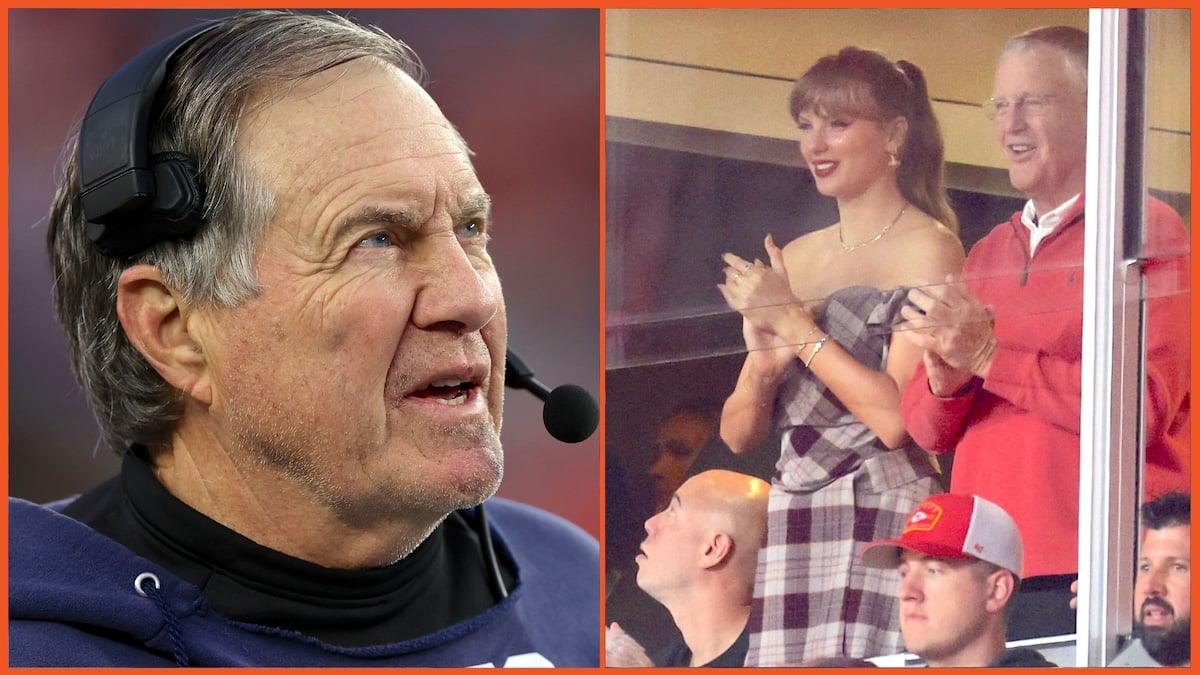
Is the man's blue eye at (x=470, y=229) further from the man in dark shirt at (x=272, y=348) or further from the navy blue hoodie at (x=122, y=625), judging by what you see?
the navy blue hoodie at (x=122, y=625)

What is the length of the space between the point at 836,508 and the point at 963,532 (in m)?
0.16

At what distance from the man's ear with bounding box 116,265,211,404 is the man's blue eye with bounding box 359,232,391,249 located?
9.8 inches

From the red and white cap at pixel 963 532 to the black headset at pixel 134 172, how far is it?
3.17 ft

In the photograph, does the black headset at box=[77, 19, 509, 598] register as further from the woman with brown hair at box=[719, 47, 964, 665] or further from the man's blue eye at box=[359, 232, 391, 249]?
the woman with brown hair at box=[719, 47, 964, 665]

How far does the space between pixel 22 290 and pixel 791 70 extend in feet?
5.00

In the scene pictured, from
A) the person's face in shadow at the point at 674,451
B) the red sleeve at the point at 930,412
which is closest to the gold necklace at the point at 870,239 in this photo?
the red sleeve at the point at 930,412

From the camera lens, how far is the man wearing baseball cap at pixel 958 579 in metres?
1.53

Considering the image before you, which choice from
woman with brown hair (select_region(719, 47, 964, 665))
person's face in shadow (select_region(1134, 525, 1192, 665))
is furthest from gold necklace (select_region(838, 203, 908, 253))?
person's face in shadow (select_region(1134, 525, 1192, 665))

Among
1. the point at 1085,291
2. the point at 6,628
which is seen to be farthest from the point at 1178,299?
the point at 6,628

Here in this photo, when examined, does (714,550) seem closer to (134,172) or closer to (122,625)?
(122,625)

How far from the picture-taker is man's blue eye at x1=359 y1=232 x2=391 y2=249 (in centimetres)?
153

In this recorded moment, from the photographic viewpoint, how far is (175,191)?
1.50 meters

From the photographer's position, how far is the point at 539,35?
272 centimetres

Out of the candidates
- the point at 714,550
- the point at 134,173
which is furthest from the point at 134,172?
the point at 714,550
